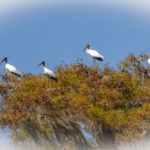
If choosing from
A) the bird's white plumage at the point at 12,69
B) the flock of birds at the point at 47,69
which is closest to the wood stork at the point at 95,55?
the flock of birds at the point at 47,69

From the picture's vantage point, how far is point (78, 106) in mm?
20328

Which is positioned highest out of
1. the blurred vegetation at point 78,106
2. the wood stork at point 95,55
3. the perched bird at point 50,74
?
the wood stork at point 95,55

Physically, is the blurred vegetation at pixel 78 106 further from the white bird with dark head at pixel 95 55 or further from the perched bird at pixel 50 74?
the white bird with dark head at pixel 95 55

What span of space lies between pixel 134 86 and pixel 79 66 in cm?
422

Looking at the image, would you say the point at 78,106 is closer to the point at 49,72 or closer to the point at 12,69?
the point at 49,72

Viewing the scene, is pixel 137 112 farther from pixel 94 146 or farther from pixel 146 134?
pixel 94 146

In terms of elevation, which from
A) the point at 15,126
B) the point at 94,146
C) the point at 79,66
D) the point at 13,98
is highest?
the point at 79,66

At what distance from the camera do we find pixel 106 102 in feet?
68.0

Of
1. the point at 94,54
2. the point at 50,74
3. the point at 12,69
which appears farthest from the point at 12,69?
the point at 94,54

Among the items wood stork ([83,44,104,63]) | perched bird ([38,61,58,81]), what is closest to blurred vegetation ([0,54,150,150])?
perched bird ([38,61,58,81])

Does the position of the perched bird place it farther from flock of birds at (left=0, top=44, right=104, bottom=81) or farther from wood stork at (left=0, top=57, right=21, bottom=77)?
wood stork at (left=0, top=57, right=21, bottom=77)

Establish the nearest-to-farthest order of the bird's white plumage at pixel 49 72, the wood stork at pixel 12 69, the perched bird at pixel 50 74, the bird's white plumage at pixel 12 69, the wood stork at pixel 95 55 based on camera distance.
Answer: the perched bird at pixel 50 74 < the bird's white plumage at pixel 49 72 < the wood stork at pixel 12 69 < the bird's white plumage at pixel 12 69 < the wood stork at pixel 95 55

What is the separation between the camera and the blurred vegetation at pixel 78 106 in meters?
20.5

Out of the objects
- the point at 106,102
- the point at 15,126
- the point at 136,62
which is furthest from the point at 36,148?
the point at 136,62
